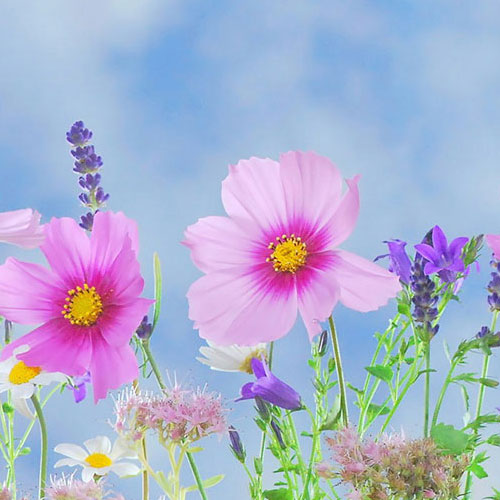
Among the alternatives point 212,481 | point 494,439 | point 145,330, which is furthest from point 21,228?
point 494,439

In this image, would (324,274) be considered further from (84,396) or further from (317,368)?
(84,396)

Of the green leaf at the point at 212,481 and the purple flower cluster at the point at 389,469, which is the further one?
the green leaf at the point at 212,481

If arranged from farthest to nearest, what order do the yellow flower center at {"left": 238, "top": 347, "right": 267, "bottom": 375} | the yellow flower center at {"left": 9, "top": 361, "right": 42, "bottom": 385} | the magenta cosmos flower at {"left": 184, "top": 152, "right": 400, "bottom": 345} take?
the yellow flower center at {"left": 9, "top": 361, "right": 42, "bottom": 385} < the yellow flower center at {"left": 238, "top": 347, "right": 267, "bottom": 375} < the magenta cosmos flower at {"left": 184, "top": 152, "right": 400, "bottom": 345}

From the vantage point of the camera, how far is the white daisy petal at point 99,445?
135 cm

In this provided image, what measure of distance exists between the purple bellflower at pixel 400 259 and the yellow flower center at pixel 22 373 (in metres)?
0.55

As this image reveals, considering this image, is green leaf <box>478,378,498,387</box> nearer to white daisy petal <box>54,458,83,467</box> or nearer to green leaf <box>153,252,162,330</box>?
green leaf <box>153,252,162,330</box>

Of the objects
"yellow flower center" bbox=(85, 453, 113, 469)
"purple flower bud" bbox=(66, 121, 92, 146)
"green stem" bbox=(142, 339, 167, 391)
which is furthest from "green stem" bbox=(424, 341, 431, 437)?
"purple flower bud" bbox=(66, 121, 92, 146)

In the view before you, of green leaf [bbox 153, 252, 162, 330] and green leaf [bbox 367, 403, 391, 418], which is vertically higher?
green leaf [bbox 153, 252, 162, 330]

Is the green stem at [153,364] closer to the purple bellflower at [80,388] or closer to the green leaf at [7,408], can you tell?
the purple bellflower at [80,388]

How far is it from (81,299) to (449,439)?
0.45 metres

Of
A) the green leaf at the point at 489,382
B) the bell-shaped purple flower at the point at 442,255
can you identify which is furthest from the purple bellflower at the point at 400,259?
the green leaf at the point at 489,382

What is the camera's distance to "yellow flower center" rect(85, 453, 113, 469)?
130cm

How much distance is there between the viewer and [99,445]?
136cm

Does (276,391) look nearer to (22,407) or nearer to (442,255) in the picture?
(442,255)
